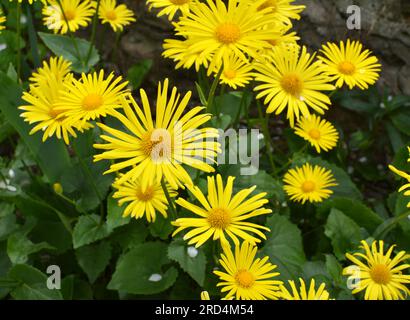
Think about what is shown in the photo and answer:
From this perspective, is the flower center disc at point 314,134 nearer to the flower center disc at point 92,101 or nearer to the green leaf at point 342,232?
the green leaf at point 342,232

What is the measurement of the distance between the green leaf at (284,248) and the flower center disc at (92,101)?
2.23 feet

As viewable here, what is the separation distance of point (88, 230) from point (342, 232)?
0.78m

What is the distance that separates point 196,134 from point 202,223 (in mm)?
209

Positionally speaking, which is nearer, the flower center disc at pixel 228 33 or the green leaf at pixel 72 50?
the flower center disc at pixel 228 33

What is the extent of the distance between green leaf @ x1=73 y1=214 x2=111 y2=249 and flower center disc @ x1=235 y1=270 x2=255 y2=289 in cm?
46

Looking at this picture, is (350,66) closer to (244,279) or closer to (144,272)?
(244,279)

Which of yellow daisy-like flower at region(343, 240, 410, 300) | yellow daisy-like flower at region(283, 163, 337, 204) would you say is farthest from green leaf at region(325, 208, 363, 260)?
yellow daisy-like flower at region(343, 240, 410, 300)

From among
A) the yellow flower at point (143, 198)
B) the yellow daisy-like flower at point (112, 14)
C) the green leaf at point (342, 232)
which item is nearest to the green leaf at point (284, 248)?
the green leaf at point (342, 232)

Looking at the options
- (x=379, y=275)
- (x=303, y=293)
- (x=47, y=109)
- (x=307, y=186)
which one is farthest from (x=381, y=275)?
(x=47, y=109)

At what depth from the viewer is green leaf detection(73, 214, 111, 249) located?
155cm

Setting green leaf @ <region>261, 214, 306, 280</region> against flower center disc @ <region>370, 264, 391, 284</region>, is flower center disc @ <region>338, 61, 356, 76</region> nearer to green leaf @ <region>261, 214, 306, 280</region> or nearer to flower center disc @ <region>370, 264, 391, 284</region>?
green leaf @ <region>261, 214, 306, 280</region>

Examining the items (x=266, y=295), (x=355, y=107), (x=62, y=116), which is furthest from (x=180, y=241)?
(x=355, y=107)

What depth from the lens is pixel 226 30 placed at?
4.00ft

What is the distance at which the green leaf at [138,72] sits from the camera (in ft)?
7.45
